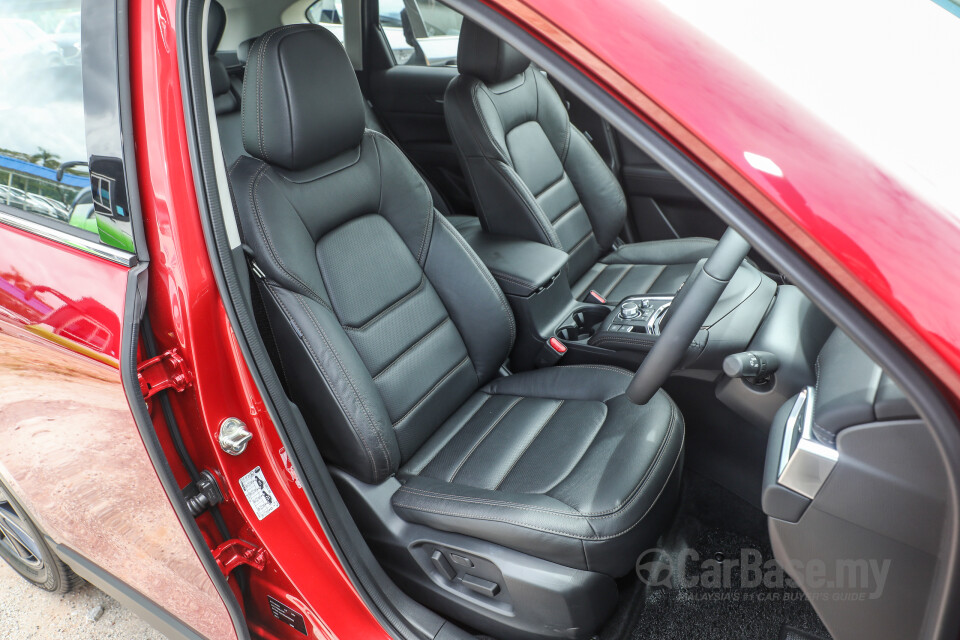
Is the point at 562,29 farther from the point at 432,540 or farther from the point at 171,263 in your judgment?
the point at 432,540

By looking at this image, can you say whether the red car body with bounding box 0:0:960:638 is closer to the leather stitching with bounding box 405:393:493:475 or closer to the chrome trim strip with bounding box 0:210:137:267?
the chrome trim strip with bounding box 0:210:137:267

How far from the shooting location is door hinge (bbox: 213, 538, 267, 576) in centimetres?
119

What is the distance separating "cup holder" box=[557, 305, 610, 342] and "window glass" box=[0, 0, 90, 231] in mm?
1296

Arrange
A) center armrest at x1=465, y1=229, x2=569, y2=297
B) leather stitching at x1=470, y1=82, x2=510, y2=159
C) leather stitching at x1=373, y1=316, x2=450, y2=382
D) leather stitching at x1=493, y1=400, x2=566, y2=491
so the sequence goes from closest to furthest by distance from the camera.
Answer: leather stitching at x1=493, y1=400, x2=566, y2=491, leather stitching at x1=373, y1=316, x2=450, y2=382, center armrest at x1=465, y1=229, x2=569, y2=297, leather stitching at x1=470, y1=82, x2=510, y2=159

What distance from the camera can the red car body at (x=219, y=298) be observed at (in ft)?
2.15

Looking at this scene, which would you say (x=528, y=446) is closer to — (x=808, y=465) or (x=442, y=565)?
(x=442, y=565)

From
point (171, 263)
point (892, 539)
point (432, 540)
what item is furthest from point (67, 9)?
point (892, 539)

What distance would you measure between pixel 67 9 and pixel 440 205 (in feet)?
5.86

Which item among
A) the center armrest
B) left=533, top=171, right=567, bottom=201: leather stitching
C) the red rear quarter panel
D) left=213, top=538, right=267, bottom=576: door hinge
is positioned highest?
the red rear quarter panel

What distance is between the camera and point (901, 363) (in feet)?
2.15

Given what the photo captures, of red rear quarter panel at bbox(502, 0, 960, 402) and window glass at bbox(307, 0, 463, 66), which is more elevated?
red rear quarter panel at bbox(502, 0, 960, 402)

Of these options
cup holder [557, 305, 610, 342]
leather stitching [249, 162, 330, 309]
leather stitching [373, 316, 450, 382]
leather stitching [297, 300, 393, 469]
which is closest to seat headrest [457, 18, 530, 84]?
cup holder [557, 305, 610, 342]

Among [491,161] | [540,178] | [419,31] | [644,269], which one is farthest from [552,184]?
[419,31]

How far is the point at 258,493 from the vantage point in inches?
47.4
